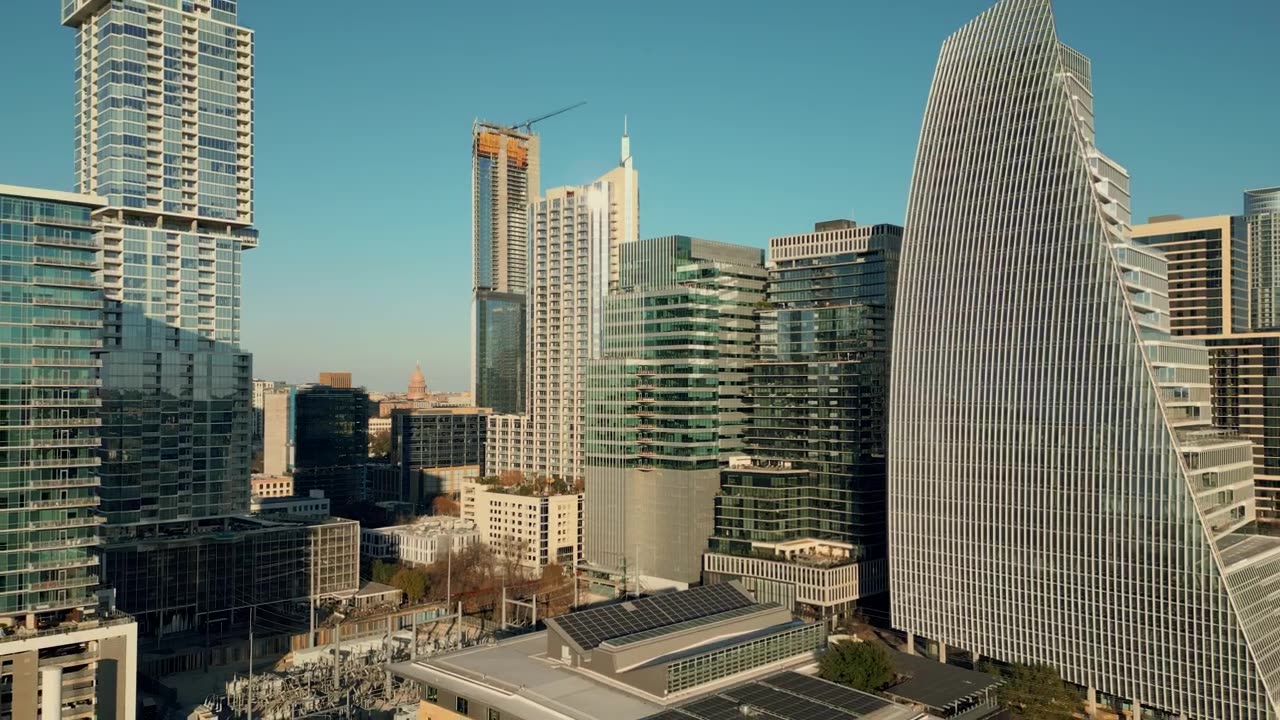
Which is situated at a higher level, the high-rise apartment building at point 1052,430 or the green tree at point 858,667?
the high-rise apartment building at point 1052,430

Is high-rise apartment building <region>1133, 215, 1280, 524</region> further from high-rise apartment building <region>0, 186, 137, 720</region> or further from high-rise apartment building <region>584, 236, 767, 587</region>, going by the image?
high-rise apartment building <region>0, 186, 137, 720</region>

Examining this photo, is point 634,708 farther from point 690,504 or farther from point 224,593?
point 224,593

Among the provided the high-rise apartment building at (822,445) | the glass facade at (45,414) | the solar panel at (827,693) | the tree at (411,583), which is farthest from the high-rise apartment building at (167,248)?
the solar panel at (827,693)

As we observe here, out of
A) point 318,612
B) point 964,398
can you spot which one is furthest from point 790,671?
point 318,612

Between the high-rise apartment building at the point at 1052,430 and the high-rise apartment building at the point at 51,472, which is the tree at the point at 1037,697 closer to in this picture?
the high-rise apartment building at the point at 1052,430

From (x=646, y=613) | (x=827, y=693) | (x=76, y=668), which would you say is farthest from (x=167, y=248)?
(x=827, y=693)

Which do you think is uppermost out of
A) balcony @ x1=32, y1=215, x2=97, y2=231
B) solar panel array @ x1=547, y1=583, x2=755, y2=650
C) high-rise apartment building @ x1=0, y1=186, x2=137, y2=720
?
balcony @ x1=32, y1=215, x2=97, y2=231

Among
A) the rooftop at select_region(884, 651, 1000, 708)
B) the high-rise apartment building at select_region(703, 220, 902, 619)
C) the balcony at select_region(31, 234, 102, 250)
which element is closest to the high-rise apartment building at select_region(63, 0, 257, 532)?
the balcony at select_region(31, 234, 102, 250)
